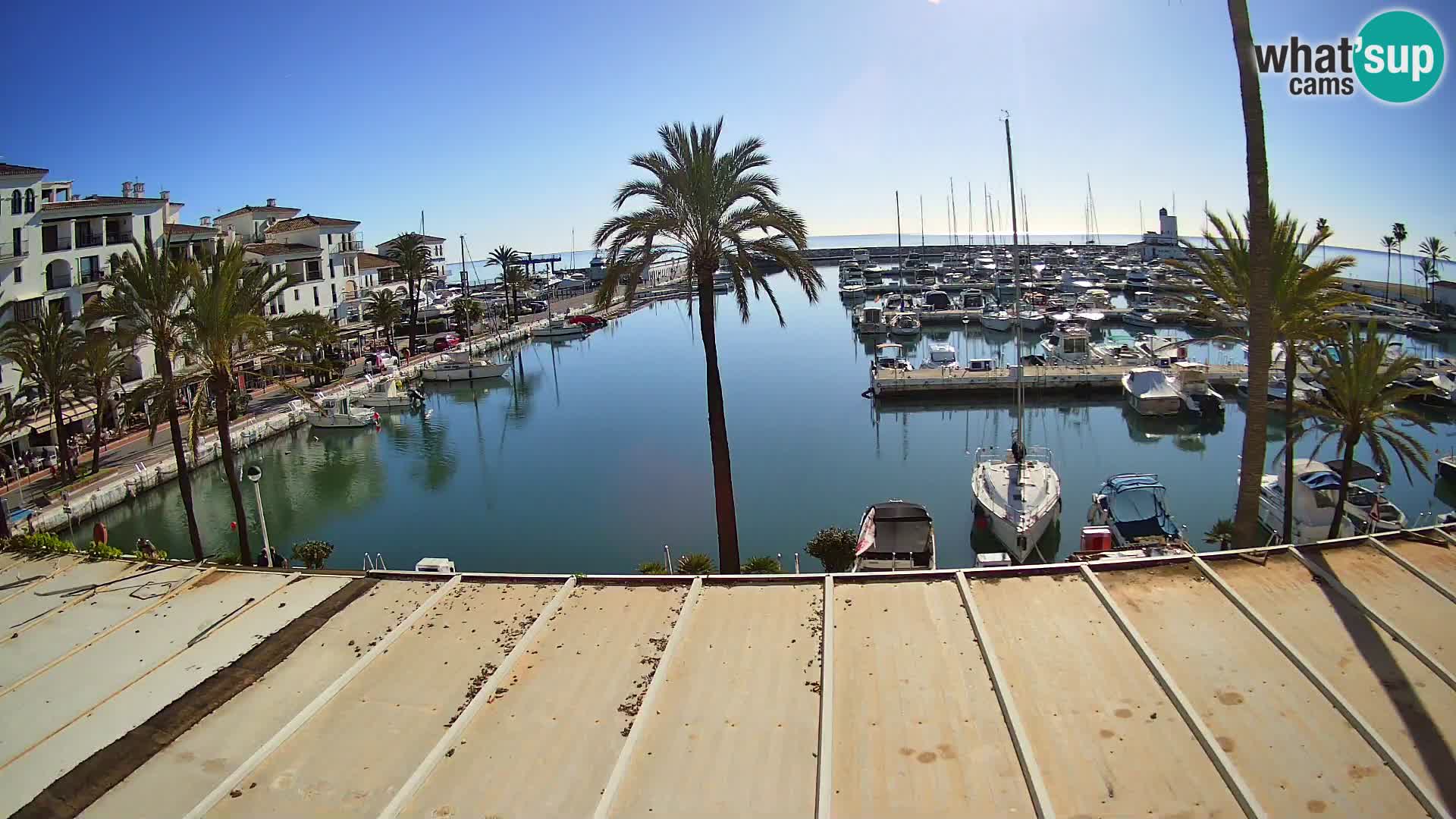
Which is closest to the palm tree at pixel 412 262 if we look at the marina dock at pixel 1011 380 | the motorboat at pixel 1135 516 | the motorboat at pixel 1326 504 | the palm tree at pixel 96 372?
the palm tree at pixel 96 372

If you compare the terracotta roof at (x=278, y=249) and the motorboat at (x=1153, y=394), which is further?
the terracotta roof at (x=278, y=249)

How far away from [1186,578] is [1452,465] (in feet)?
84.1

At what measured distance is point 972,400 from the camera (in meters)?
47.9

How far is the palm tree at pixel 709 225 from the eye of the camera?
1828 cm

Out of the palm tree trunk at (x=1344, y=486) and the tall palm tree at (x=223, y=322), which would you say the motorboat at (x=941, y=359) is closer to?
the palm tree trunk at (x=1344, y=486)

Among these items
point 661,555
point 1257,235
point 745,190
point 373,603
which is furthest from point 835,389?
point 373,603

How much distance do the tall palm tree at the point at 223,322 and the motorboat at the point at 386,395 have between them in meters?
32.5

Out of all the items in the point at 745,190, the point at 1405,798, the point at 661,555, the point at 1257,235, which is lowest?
the point at 661,555

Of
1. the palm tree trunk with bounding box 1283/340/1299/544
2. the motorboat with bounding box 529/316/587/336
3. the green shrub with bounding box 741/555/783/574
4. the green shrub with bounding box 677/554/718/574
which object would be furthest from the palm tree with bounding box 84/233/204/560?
the motorboat with bounding box 529/316/587/336

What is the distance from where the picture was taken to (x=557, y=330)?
278 ft

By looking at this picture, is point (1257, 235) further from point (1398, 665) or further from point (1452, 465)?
point (1452, 465)

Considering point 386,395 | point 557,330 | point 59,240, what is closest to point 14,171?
point 59,240

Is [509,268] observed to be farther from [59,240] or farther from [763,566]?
[763,566]

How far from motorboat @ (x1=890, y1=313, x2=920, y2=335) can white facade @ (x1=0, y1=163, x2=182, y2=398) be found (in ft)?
171
